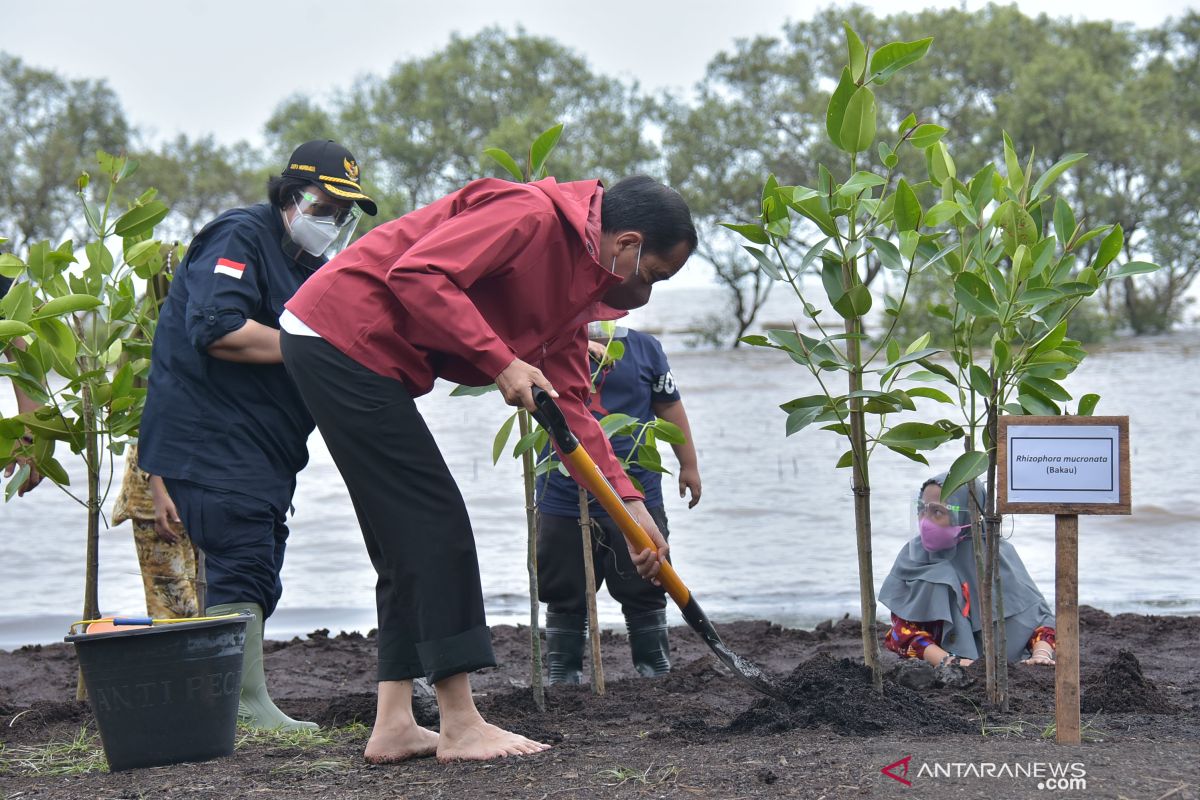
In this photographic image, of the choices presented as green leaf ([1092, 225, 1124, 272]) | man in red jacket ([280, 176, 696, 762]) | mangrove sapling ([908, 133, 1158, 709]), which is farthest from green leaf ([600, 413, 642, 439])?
green leaf ([1092, 225, 1124, 272])

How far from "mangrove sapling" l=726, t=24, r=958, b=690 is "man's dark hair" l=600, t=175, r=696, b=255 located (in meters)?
0.35

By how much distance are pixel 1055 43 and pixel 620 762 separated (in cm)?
3657

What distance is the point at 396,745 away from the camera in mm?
3227

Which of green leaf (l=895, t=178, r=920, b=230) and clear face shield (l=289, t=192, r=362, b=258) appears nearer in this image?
green leaf (l=895, t=178, r=920, b=230)

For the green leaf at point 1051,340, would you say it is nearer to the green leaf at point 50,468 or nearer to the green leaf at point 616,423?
the green leaf at point 616,423

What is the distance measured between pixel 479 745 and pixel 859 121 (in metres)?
1.99

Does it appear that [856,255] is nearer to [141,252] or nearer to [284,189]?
[284,189]

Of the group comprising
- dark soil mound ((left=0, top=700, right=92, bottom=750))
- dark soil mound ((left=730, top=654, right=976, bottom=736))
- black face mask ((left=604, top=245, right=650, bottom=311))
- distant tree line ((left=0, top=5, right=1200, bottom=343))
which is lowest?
dark soil mound ((left=0, top=700, right=92, bottom=750))

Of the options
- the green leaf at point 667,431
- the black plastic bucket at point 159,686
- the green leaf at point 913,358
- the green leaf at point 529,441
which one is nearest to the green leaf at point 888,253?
the green leaf at point 913,358

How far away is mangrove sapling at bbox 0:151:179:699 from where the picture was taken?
159 inches

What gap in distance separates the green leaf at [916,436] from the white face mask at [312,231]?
188 cm

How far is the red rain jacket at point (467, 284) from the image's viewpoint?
9.43 ft

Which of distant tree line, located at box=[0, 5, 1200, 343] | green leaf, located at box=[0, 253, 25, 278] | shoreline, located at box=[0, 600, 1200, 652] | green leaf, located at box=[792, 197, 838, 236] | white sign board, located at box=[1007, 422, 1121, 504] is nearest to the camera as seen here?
white sign board, located at box=[1007, 422, 1121, 504]

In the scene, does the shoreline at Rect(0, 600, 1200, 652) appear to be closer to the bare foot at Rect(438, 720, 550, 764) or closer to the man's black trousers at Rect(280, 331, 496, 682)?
the bare foot at Rect(438, 720, 550, 764)
